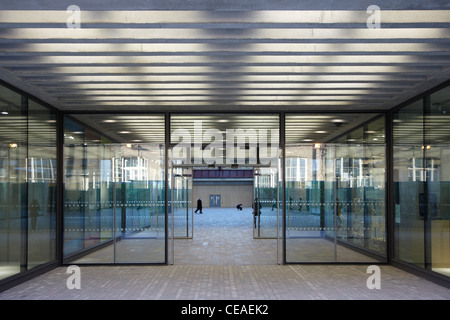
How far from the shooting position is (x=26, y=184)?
8273mm

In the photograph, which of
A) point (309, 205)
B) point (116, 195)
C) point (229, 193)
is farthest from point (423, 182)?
point (229, 193)

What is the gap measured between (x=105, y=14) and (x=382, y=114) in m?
7.49

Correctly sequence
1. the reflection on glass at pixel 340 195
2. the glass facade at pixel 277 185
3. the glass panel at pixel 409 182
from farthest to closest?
the reflection on glass at pixel 340 195, the glass facade at pixel 277 185, the glass panel at pixel 409 182

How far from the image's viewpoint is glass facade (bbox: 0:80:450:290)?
931 centimetres

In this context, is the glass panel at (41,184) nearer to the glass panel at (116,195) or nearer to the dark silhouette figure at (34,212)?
the dark silhouette figure at (34,212)

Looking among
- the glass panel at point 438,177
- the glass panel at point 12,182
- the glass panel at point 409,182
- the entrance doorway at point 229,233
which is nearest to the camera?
the glass panel at point 12,182

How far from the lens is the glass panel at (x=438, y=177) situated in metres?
7.82

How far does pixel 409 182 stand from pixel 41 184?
8.20 metres

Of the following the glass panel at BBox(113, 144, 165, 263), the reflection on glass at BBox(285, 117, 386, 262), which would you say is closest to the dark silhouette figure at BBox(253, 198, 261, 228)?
the reflection on glass at BBox(285, 117, 386, 262)

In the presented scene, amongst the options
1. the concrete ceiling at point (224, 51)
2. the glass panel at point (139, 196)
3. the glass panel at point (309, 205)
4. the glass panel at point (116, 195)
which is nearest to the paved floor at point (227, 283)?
the glass panel at point (309, 205)

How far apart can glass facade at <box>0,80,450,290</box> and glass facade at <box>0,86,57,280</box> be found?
0.18 ft

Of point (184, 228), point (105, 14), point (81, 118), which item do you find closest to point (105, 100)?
point (81, 118)

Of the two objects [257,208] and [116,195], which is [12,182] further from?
[257,208]

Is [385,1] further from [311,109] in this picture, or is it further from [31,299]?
[31,299]
